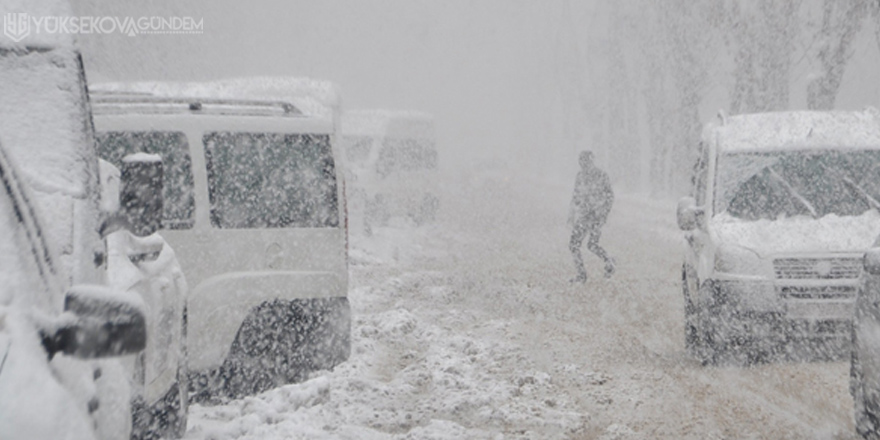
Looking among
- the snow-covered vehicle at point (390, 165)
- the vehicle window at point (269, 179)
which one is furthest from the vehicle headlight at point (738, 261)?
the snow-covered vehicle at point (390, 165)

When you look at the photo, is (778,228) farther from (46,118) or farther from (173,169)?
(46,118)

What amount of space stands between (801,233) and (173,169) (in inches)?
184

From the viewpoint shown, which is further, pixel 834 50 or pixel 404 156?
pixel 404 156

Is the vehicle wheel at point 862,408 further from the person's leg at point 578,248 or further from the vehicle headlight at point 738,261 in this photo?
the person's leg at point 578,248

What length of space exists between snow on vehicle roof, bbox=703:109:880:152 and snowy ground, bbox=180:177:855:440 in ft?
6.24

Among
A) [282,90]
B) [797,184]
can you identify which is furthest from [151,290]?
[282,90]

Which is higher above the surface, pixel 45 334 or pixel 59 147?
pixel 59 147

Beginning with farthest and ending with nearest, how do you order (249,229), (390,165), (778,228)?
(390,165) → (778,228) → (249,229)

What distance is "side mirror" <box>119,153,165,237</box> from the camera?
336cm

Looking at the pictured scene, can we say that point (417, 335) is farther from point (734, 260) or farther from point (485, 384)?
point (734, 260)

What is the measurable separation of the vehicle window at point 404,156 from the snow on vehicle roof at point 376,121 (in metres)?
0.42

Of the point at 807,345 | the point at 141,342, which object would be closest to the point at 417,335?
the point at 807,345

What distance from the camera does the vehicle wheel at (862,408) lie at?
4.52 meters

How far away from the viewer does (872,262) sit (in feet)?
15.1
